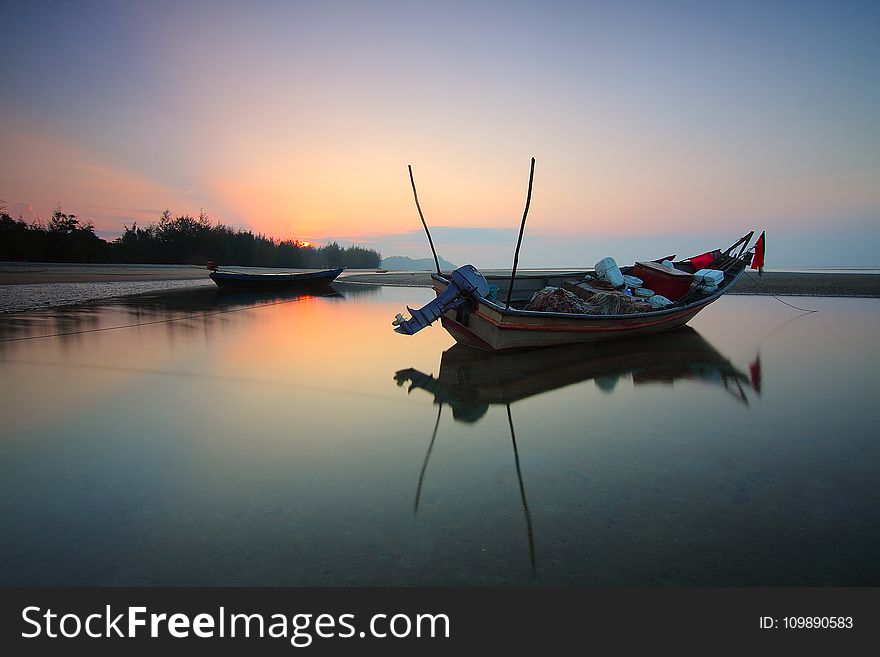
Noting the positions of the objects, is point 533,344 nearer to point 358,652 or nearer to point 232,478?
point 232,478

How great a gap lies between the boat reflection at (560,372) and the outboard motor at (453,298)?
953 mm

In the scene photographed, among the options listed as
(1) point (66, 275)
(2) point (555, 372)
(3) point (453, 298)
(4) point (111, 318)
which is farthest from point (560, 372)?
(1) point (66, 275)

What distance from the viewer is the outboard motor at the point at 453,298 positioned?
8.86 metres

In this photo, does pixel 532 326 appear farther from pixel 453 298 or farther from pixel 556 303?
pixel 556 303

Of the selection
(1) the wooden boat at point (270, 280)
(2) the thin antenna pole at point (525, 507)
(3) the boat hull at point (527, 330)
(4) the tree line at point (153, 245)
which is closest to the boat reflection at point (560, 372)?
(3) the boat hull at point (527, 330)

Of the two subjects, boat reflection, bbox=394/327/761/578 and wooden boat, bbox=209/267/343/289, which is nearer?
boat reflection, bbox=394/327/761/578

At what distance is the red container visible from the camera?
13.1 metres

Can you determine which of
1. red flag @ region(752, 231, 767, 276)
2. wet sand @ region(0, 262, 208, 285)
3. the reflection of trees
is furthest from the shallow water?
wet sand @ region(0, 262, 208, 285)

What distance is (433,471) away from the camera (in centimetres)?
404

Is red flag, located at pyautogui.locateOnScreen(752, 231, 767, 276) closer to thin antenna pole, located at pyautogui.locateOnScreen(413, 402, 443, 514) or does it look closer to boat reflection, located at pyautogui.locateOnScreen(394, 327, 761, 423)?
boat reflection, located at pyautogui.locateOnScreen(394, 327, 761, 423)

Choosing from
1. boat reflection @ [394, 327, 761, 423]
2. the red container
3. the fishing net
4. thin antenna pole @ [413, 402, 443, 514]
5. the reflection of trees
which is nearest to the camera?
thin antenna pole @ [413, 402, 443, 514]

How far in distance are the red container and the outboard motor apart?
6.89 metres

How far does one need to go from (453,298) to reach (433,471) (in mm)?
5515

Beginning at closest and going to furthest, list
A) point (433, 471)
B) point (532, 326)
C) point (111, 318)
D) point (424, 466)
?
point (433, 471), point (424, 466), point (532, 326), point (111, 318)
